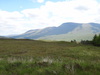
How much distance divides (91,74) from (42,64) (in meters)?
2.72

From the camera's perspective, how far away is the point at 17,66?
940 centimetres

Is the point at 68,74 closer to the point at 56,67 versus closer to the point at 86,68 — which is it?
the point at 56,67

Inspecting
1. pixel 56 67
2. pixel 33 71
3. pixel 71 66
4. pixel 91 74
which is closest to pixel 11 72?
pixel 33 71

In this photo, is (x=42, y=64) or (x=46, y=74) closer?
(x=46, y=74)

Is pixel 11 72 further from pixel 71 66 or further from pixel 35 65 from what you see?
pixel 71 66

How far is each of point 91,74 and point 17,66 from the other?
3.97 m

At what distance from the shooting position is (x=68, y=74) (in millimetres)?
8180

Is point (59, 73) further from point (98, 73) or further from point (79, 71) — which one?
point (98, 73)

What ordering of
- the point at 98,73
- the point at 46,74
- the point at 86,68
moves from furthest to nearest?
the point at 86,68 → the point at 98,73 → the point at 46,74

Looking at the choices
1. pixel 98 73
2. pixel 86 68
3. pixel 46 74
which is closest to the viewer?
pixel 46 74

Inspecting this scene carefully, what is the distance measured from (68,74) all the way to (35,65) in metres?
2.07

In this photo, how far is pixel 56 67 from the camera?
29.0 feet

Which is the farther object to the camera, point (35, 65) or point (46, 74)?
point (35, 65)

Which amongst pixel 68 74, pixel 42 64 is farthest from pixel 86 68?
pixel 42 64
